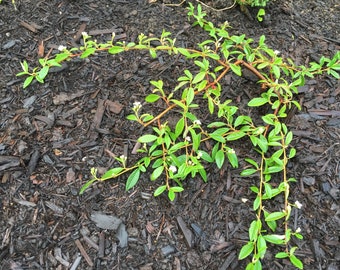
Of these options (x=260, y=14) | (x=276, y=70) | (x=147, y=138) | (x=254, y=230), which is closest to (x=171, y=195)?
(x=147, y=138)

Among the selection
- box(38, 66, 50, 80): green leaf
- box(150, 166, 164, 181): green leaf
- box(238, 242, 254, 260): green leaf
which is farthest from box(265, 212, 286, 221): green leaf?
box(38, 66, 50, 80): green leaf

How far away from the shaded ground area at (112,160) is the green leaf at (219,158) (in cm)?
10

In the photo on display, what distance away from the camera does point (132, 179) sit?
2141mm

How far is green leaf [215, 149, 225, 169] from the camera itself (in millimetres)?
2158

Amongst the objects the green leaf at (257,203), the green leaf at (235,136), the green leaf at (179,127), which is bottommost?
the green leaf at (257,203)

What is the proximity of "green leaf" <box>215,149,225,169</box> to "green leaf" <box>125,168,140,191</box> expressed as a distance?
0.45m

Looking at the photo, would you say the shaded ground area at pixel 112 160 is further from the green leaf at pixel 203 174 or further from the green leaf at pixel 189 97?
the green leaf at pixel 189 97

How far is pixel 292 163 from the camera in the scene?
2314 mm

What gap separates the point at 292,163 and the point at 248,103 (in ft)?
1.49

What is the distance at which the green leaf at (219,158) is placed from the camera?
2158 mm

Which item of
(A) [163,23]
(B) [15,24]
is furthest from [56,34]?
(A) [163,23]

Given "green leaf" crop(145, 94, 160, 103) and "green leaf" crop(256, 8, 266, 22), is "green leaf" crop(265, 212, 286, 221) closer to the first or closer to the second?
"green leaf" crop(145, 94, 160, 103)

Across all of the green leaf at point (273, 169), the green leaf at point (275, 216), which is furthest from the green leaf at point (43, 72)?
the green leaf at point (275, 216)

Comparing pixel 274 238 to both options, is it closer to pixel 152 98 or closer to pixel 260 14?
pixel 152 98
